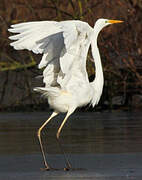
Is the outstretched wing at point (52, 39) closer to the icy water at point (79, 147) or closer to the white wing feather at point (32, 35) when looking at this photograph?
the white wing feather at point (32, 35)

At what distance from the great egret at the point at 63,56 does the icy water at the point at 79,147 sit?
0.57 meters

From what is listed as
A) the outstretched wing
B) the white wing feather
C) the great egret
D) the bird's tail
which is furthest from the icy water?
the white wing feather

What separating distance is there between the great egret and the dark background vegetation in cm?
894

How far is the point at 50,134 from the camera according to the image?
46.4ft

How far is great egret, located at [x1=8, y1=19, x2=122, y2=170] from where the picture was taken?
10.4 m

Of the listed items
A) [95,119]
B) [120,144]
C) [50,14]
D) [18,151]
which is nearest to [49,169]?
[18,151]

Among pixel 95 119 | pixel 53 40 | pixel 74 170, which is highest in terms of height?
pixel 53 40

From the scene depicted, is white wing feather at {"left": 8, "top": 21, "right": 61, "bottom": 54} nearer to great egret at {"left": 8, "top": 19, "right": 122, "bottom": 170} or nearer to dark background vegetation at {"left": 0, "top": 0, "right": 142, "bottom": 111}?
great egret at {"left": 8, "top": 19, "right": 122, "bottom": 170}

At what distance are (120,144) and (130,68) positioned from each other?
8.82 m

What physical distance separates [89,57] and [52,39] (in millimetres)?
10151

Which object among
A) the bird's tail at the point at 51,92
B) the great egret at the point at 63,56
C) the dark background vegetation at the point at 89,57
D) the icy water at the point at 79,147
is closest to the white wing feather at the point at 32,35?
the great egret at the point at 63,56

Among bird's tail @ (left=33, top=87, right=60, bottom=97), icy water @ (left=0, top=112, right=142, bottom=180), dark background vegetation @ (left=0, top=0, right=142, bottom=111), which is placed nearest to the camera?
icy water @ (left=0, top=112, right=142, bottom=180)

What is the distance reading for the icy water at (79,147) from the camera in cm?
883

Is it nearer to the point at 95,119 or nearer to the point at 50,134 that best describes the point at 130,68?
the point at 95,119
